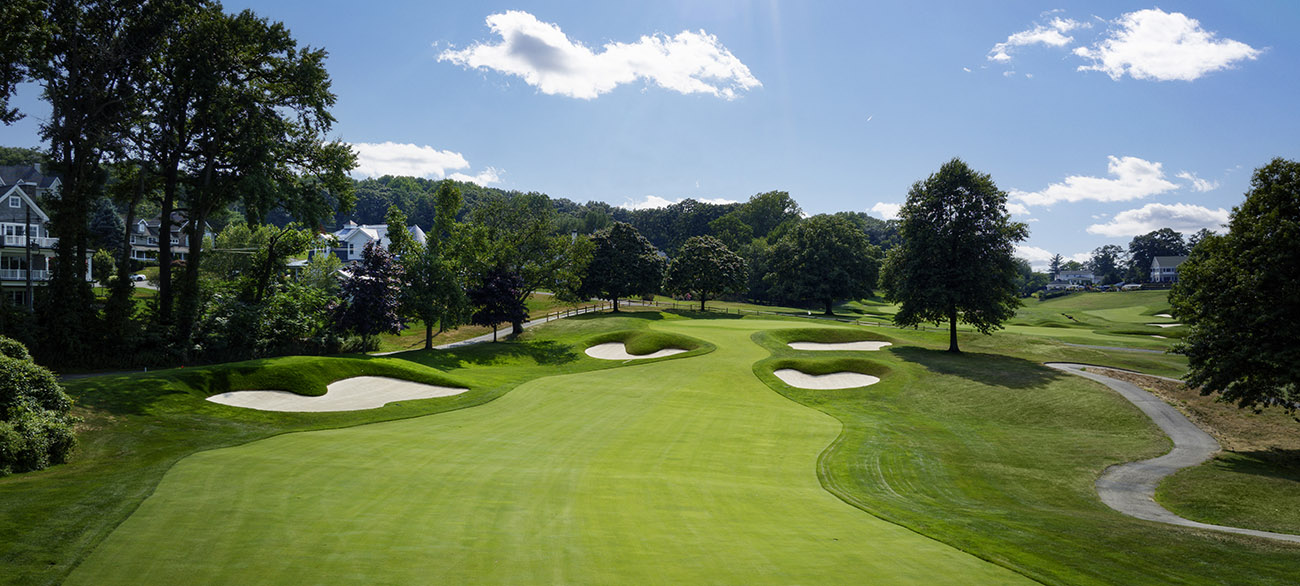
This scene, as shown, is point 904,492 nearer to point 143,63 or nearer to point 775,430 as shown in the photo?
point 775,430

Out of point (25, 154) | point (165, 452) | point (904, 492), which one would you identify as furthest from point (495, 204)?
point (25, 154)

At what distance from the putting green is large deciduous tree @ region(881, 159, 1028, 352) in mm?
24188

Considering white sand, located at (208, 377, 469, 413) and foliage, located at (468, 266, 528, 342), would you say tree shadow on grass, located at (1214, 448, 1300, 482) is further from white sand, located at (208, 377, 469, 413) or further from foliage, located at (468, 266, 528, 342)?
foliage, located at (468, 266, 528, 342)

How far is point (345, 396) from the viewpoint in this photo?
23000 mm

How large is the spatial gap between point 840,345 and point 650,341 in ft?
46.4

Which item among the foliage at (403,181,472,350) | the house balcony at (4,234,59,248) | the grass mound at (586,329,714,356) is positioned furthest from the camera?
the house balcony at (4,234,59,248)

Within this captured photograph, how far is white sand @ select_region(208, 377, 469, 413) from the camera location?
2081cm

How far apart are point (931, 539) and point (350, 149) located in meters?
37.7

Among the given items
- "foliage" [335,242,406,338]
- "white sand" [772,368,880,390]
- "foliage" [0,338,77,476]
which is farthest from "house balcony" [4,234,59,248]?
"white sand" [772,368,880,390]

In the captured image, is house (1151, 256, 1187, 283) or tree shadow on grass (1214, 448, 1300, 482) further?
house (1151, 256, 1187, 283)

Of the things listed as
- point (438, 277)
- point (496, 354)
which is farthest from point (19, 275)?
point (496, 354)

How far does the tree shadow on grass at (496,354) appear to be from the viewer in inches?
1457

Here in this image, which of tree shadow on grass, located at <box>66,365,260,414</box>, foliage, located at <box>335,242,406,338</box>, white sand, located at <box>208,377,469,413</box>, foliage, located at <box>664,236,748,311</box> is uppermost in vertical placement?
foliage, located at <box>664,236,748,311</box>

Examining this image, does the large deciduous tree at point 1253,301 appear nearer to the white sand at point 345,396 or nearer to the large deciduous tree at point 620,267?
the white sand at point 345,396
